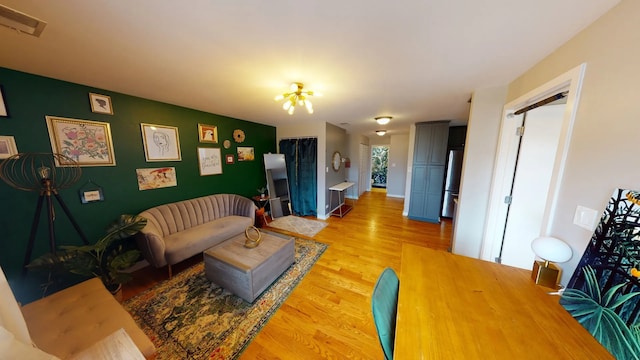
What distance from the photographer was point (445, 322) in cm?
84

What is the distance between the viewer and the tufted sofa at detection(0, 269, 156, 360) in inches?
32.9

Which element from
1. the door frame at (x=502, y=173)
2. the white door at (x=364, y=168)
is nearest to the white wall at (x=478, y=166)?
the door frame at (x=502, y=173)

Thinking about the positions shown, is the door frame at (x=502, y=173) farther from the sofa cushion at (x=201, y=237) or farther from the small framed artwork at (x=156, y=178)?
the small framed artwork at (x=156, y=178)

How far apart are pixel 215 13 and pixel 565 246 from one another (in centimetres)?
238

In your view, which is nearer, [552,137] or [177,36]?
[177,36]

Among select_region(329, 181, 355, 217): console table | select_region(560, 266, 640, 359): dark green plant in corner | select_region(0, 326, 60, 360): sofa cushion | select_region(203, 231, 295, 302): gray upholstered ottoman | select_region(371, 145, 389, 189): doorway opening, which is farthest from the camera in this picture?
select_region(371, 145, 389, 189): doorway opening

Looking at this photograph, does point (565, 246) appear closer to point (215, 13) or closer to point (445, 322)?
point (445, 322)

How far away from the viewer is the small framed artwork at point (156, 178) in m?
2.50

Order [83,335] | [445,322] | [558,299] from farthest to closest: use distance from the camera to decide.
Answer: [83,335]
[558,299]
[445,322]

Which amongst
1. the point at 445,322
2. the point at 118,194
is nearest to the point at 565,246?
the point at 445,322

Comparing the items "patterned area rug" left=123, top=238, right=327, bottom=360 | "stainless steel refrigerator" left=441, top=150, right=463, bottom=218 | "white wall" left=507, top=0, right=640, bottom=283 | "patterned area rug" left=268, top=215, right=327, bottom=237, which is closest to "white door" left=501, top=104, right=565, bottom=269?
"white wall" left=507, top=0, right=640, bottom=283

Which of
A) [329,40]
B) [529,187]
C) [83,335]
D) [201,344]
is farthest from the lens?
[529,187]

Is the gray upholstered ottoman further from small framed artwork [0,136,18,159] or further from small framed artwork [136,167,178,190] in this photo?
small framed artwork [0,136,18,159]

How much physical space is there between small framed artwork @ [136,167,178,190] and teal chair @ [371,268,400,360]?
3.23 metres
